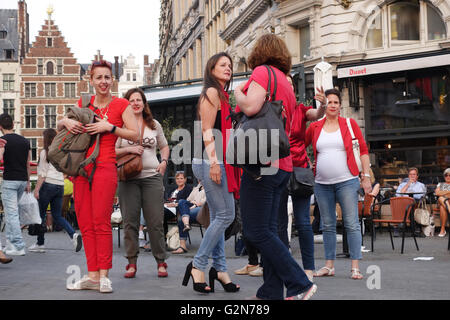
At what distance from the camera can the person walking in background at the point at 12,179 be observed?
9.16 metres

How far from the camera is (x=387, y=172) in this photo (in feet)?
69.7

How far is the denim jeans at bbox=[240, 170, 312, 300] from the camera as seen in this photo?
4648 millimetres

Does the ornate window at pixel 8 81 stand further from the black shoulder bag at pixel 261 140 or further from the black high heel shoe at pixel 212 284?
the black shoulder bag at pixel 261 140

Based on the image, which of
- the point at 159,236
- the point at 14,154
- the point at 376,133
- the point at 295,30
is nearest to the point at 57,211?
the point at 14,154

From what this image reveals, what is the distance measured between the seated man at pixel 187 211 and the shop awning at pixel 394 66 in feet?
35.2

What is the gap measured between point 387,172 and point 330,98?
1477 centimetres

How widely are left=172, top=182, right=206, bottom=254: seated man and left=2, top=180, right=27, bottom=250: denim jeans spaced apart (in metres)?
2.46

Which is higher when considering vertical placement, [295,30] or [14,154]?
[295,30]

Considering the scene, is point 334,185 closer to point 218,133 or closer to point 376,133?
point 218,133

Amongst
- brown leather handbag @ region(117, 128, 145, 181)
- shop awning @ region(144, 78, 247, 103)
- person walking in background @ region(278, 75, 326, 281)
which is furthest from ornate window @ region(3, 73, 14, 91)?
person walking in background @ region(278, 75, 326, 281)

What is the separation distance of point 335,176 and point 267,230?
94.3 inches

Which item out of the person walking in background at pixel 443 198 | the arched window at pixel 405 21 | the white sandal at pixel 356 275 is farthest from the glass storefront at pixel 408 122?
the white sandal at pixel 356 275
